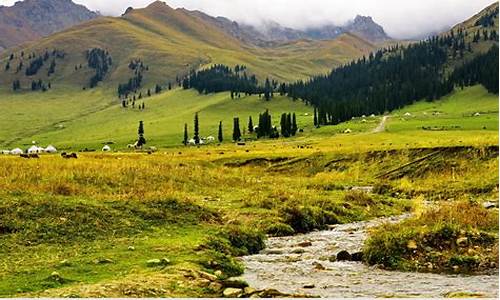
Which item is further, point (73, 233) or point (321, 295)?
point (73, 233)

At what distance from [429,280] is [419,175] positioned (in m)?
42.0

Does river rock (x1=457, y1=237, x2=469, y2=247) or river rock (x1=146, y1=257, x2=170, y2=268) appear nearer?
river rock (x1=146, y1=257, x2=170, y2=268)

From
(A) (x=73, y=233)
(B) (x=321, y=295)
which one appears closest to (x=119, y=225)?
(A) (x=73, y=233)

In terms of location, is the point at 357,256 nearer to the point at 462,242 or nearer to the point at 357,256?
the point at 357,256

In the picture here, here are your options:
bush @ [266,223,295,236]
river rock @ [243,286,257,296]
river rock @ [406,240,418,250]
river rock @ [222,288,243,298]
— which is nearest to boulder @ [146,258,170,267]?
river rock @ [222,288,243,298]

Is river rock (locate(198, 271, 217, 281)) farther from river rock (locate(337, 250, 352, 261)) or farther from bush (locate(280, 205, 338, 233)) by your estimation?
bush (locate(280, 205, 338, 233))

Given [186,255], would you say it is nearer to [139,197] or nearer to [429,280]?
[429,280]

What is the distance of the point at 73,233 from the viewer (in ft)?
80.0

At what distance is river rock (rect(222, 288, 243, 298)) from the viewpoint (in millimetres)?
16469

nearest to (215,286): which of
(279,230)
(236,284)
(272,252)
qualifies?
(236,284)

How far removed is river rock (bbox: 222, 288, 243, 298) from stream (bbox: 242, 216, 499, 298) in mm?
1109

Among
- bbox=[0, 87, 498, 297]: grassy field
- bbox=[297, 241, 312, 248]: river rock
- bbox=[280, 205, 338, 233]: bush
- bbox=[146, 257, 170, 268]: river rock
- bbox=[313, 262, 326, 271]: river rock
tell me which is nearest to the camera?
bbox=[0, 87, 498, 297]: grassy field

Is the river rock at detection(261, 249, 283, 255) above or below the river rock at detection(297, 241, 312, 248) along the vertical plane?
above

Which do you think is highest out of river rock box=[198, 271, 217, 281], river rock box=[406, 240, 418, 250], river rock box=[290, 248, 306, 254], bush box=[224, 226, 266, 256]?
river rock box=[198, 271, 217, 281]
